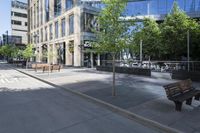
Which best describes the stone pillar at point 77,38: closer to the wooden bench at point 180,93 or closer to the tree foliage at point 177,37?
the tree foliage at point 177,37

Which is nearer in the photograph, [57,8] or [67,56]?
[67,56]

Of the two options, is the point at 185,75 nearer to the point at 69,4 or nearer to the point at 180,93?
the point at 180,93

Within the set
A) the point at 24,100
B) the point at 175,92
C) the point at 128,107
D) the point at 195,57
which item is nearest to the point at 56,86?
the point at 24,100

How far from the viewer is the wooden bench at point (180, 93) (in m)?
8.72

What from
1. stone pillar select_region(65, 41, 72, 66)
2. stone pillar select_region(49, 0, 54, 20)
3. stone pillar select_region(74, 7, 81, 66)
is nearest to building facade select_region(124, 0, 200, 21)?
stone pillar select_region(49, 0, 54, 20)

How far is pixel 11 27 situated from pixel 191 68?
306 ft

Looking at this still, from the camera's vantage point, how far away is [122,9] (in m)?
11.9

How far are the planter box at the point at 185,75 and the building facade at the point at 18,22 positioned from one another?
3478 inches

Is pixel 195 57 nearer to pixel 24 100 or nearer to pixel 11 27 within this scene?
pixel 24 100

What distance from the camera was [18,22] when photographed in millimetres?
102500

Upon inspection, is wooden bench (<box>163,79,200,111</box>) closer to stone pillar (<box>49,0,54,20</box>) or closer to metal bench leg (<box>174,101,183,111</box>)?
metal bench leg (<box>174,101,183,111</box>)

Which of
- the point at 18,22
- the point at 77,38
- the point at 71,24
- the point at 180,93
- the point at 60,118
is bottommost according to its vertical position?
the point at 60,118

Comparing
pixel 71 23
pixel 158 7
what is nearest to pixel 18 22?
pixel 158 7

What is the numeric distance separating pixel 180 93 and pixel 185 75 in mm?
8543
